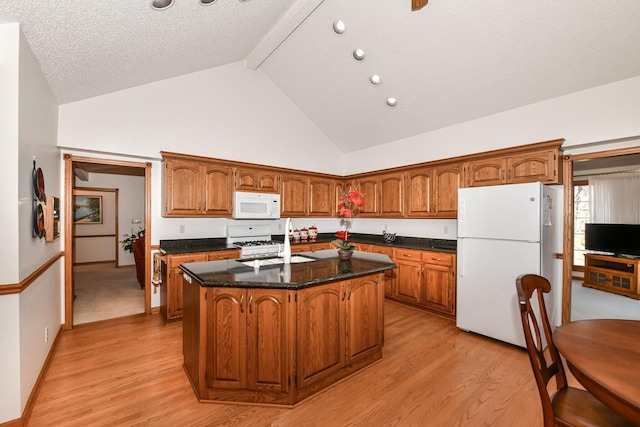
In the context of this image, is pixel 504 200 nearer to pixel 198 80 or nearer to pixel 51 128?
pixel 198 80

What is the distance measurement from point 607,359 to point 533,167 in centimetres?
272

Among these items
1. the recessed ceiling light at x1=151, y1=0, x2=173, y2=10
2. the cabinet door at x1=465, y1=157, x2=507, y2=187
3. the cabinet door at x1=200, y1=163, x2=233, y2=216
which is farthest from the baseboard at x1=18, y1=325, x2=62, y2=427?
the cabinet door at x1=465, y1=157, x2=507, y2=187

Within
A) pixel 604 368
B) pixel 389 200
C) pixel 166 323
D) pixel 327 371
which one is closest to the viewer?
pixel 604 368

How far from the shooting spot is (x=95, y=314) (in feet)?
12.6

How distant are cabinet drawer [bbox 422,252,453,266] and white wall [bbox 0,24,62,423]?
4.17 metres

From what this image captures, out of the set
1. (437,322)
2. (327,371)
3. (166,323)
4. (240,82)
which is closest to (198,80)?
(240,82)

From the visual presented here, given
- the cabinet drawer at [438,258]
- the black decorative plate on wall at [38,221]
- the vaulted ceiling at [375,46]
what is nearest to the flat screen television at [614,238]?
the vaulted ceiling at [375,46]

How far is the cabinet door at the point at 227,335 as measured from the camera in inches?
Result: 80.3

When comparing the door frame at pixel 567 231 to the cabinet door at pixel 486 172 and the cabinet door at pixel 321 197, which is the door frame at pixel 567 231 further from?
the cabinet door at pixel 321 197

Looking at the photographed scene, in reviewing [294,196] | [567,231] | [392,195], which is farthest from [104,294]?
[567,231]

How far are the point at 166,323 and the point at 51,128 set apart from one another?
252 cm

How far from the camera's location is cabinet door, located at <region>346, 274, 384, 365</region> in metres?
2.42

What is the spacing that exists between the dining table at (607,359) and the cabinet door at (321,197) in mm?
4269

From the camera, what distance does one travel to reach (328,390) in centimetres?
225
